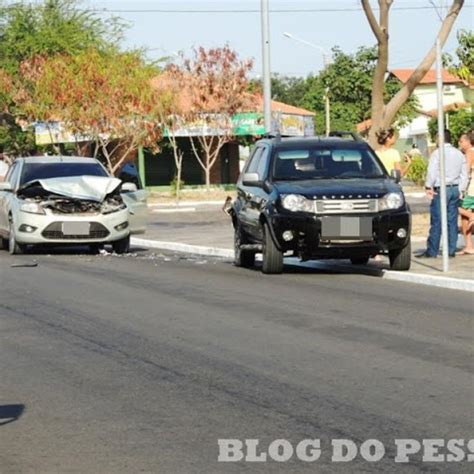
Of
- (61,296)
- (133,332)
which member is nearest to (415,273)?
(61,296)

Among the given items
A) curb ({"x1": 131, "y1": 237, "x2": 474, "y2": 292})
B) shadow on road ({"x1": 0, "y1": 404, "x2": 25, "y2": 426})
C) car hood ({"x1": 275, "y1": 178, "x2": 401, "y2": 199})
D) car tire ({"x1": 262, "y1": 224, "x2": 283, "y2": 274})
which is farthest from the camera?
car tire ({"x1": 262, "y1": 224, "x2": 283, "y2": 274})

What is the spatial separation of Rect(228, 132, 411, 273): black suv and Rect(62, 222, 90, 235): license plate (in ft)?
14.3

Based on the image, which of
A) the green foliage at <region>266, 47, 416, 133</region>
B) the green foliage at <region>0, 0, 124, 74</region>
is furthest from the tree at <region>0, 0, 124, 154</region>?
the green foliage at <region>266, 47, 416, 133</region>

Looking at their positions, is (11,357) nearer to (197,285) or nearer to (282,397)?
(282,397)

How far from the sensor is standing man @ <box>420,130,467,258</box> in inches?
798

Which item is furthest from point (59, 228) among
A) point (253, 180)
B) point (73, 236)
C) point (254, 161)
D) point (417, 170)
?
point (417, 170)

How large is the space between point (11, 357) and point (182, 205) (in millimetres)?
38061

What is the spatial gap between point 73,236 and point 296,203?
20.8 ft

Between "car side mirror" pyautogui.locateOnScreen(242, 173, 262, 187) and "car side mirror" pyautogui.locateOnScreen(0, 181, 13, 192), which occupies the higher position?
"car side mirror" pyautogui.locateOnScreen(242, 173, 262, 187)

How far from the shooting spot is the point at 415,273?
1852 centimetres

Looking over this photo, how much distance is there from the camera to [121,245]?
2511cm

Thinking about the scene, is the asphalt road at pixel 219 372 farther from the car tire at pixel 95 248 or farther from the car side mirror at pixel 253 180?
the car tire at pixel 95 248

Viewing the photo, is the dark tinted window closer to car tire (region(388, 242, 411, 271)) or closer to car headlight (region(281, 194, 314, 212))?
car headlight (region(281, 194, 314, 212))

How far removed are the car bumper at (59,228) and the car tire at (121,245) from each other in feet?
1.70
